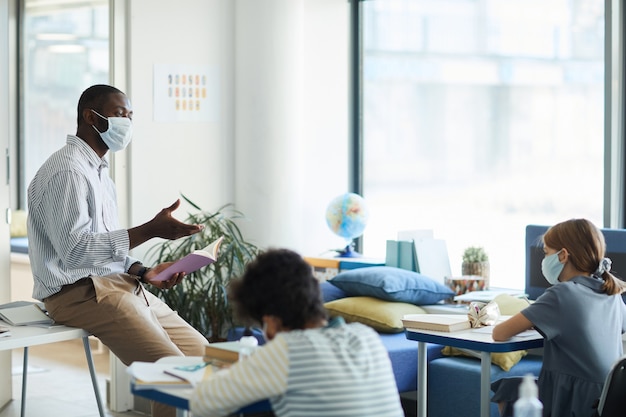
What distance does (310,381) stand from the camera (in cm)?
222

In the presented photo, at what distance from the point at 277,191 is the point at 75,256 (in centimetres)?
235

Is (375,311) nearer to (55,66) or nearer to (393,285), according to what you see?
(393,285)

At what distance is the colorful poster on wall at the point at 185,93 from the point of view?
5.38m

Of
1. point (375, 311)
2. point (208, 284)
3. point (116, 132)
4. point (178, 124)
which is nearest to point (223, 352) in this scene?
point (116, 132)

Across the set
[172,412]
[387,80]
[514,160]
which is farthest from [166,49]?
[172,412]

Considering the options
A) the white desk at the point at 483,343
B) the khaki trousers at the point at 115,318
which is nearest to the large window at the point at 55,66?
the khaki trousers at the point at 115,318

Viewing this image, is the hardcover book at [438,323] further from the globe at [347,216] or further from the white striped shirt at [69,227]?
the globe at [347,216]

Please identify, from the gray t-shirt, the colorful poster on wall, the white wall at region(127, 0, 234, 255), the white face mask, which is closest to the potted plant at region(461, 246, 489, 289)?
the white wall at region(127, 0, 234, 255)

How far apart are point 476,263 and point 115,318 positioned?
240 centimetres

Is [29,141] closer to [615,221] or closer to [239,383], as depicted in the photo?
[615,221]

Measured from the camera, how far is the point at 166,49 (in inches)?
213

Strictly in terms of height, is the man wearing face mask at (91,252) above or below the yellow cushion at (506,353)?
above

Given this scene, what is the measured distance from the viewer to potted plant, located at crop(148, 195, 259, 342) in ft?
16.9

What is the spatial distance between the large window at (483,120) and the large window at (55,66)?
2.32 metres
